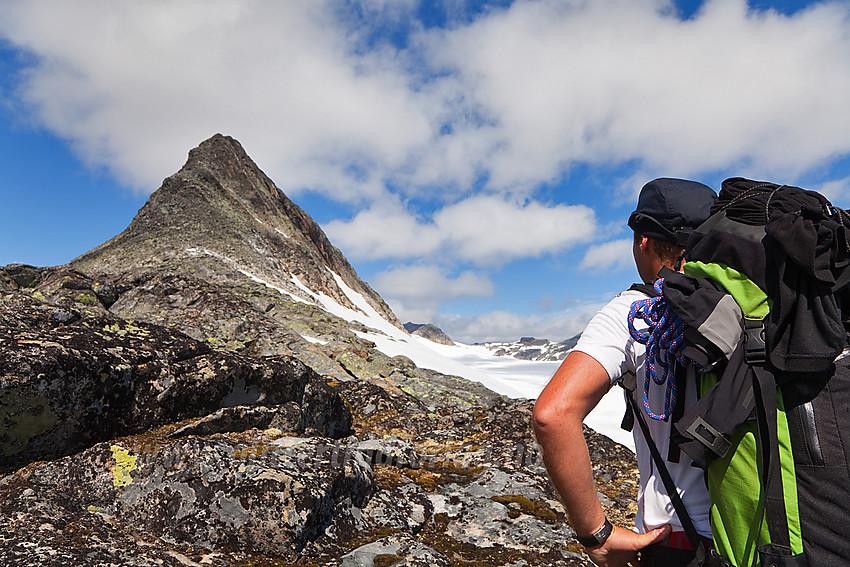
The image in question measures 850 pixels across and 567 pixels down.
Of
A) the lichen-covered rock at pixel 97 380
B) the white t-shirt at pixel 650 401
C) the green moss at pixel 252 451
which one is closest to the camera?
the white t-shirt at pixel 650 401

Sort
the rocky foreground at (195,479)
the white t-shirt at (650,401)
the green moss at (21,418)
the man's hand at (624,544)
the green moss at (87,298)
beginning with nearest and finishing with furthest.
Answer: the white t-shirt at (650,401), the man's hand at (624,544), the rocky foreground at (195,479), the green moss at (21,418), the green moss at (87,298)

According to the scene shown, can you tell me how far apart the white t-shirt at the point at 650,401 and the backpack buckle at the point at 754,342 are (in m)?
0.41

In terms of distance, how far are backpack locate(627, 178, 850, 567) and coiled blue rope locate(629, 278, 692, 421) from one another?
2 centimetres

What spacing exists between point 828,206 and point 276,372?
821cm

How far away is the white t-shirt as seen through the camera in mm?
2518

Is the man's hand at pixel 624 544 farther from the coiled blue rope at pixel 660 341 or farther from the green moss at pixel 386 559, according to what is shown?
the green moss at pixel 386 559

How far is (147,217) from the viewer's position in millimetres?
62281

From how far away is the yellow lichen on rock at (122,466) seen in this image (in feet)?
17.7

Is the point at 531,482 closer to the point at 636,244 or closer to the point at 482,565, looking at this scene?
the point at 482,565

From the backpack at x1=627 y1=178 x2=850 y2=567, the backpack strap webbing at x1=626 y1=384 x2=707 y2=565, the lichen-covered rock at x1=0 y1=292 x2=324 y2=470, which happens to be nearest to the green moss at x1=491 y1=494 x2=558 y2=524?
the lichen-covered rock at x1=0 y1=292 x2=324 y2=470

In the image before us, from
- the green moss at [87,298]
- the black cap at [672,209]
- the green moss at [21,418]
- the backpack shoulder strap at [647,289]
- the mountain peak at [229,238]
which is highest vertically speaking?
the mountain peak at [229,238]

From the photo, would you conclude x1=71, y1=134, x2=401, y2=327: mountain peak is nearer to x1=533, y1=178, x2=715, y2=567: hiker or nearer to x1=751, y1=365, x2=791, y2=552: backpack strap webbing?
x1=533, y1=178, x2=715, y2=567: hiker

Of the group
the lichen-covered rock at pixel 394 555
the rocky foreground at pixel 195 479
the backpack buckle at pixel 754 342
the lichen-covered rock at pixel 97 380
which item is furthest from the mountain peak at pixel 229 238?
the backpack buckle at pixel 754 342

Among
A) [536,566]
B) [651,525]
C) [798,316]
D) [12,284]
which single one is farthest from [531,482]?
[12,284]
